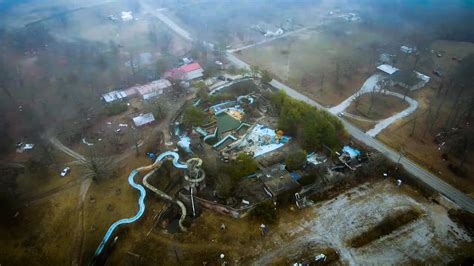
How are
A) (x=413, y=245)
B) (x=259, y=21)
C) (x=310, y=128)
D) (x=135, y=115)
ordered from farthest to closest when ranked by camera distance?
(x=259, y=21), (x=135, y=115), (x=310, y=128), (x=413, y=245)

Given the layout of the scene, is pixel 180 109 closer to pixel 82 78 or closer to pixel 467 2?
pixel 82 78

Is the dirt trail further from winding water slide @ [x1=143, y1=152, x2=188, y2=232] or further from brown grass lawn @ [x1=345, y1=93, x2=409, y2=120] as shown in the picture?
brown grass lawn @ [x1=345, y1=93, x2=409, y2=120]

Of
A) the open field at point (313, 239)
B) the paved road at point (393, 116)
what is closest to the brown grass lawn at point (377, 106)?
the paved road at point (393, 116)

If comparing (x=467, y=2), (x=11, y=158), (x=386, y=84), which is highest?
(x=467, y=2)

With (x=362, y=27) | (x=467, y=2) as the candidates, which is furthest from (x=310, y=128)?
(x=467, y=2)

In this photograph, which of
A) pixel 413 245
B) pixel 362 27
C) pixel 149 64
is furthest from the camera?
pixel 362 27

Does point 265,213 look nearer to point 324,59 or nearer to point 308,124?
point 308,124

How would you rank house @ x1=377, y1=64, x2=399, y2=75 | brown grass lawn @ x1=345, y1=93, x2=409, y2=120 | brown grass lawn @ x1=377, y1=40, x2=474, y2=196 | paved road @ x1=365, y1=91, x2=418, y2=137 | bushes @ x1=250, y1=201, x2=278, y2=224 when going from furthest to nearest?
house @ x1=377, y1=64, x2=399, y2=75 → brown grass lawn @ x1=345, y1=93, x2=409, y2=120 → paved road @ x1=365, y1=91, x2=418, y2=137 → brown grass lawn @ x1=377, y1=40, x2=474, y2=196 → bushes @ x1=250, y1=201, x2=278, y2=224

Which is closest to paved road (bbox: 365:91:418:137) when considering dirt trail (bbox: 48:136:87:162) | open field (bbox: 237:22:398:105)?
open field (bbox: 237:22:398:105)
